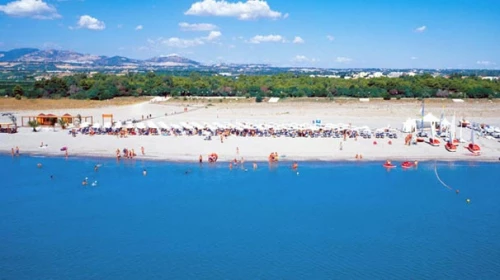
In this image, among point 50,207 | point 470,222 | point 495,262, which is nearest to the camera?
point 495,262

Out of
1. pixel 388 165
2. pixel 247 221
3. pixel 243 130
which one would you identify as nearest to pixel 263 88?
pixel 243 130

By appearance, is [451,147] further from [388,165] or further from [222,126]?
[222,126]

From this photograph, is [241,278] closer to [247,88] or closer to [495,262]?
[495,262]

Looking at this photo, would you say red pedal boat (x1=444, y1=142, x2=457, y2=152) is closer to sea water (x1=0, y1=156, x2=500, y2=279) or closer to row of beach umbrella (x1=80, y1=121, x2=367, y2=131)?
sea water (x1=0, y1=156, x2=500, y2=279)

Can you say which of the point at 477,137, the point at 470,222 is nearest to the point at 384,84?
the point at 477,137

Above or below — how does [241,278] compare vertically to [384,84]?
below

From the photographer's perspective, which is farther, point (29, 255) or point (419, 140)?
point (419, 140)
